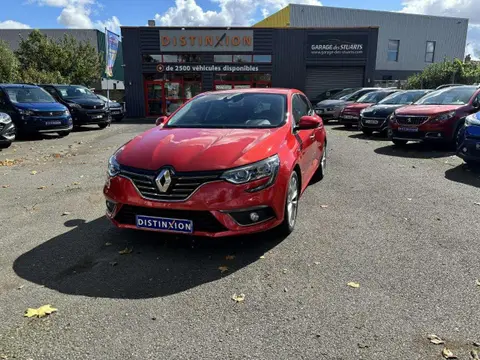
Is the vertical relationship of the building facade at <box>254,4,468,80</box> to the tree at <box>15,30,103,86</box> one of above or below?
above

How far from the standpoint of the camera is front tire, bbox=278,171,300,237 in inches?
165

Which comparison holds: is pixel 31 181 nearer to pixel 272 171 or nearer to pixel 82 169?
pixel 82 169

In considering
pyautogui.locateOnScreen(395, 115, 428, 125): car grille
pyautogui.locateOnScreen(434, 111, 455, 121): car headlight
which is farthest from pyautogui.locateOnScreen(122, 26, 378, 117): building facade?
pyautogui.locateOnScreen(434, 111, 455, 121): car headlight

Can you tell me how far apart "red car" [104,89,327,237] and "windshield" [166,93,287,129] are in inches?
6.4

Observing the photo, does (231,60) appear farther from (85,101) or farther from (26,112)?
(26,112)

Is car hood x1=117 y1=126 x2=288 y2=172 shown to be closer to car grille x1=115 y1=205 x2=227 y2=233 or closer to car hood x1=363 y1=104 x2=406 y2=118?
car grille x1=115 y1=205 x2=227 y2=233

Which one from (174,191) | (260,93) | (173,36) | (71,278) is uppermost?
(173,36)

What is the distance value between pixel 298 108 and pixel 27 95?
1139 cm

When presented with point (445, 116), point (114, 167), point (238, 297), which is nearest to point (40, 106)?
point (114, 167)

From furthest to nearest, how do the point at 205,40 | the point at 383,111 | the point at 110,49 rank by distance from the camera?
the point at 205,40
the point at 110,49
the point at 383,111

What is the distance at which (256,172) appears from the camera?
12.2ft

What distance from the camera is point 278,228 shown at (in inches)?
169

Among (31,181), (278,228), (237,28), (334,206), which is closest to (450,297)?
(278,228)

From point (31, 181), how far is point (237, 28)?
20352mm
